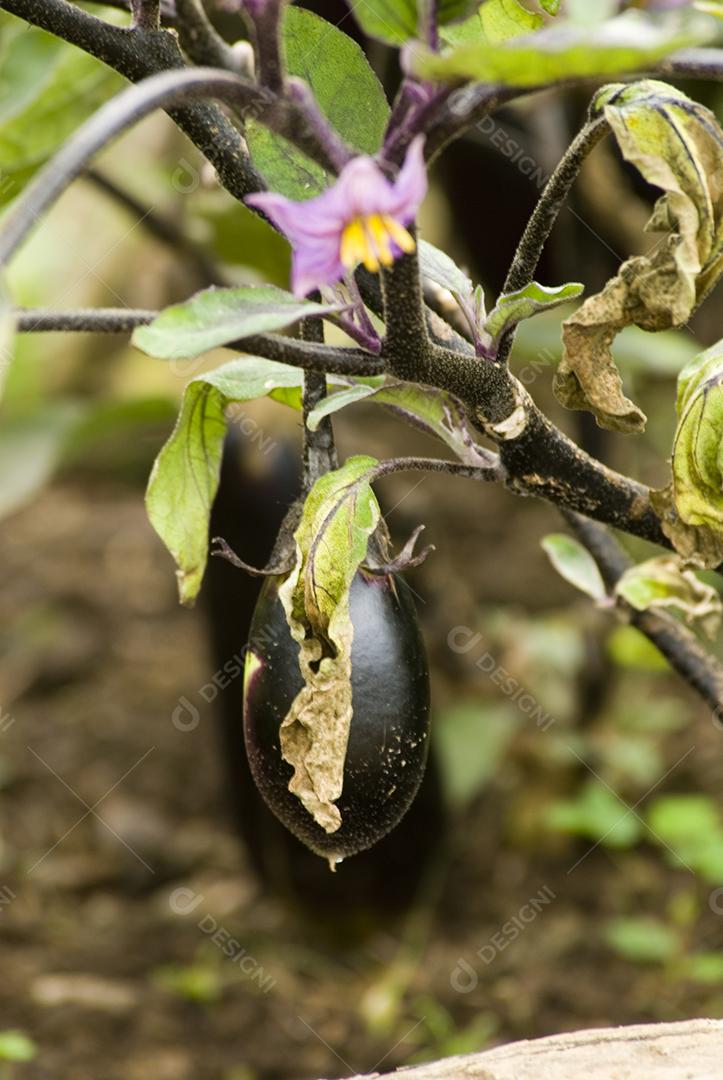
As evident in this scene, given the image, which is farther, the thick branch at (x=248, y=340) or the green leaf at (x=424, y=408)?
the green leaf at (x=424, y=408)

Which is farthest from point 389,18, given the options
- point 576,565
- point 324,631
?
point 576,565

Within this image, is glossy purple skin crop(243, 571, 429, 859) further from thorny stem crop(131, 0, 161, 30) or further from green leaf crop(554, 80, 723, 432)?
thorny stem crop(131, 0, 161, 30)

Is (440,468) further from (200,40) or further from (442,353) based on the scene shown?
(200,40)

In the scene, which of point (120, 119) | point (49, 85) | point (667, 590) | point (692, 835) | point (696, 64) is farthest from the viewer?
point (692, 835)

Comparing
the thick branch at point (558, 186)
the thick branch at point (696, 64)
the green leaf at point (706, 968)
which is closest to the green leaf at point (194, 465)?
the thick branch at point (558, 186)

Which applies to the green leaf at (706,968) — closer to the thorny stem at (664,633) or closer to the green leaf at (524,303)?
the thorny stem at (664,633)

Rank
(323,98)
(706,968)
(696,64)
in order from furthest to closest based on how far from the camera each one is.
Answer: (706,968), (323,98), (696,64)

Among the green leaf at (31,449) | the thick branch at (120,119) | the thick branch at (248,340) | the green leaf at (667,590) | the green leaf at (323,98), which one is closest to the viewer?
the thick branch at (120,119)

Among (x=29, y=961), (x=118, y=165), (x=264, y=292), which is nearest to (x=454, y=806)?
(x=29, y=961)
